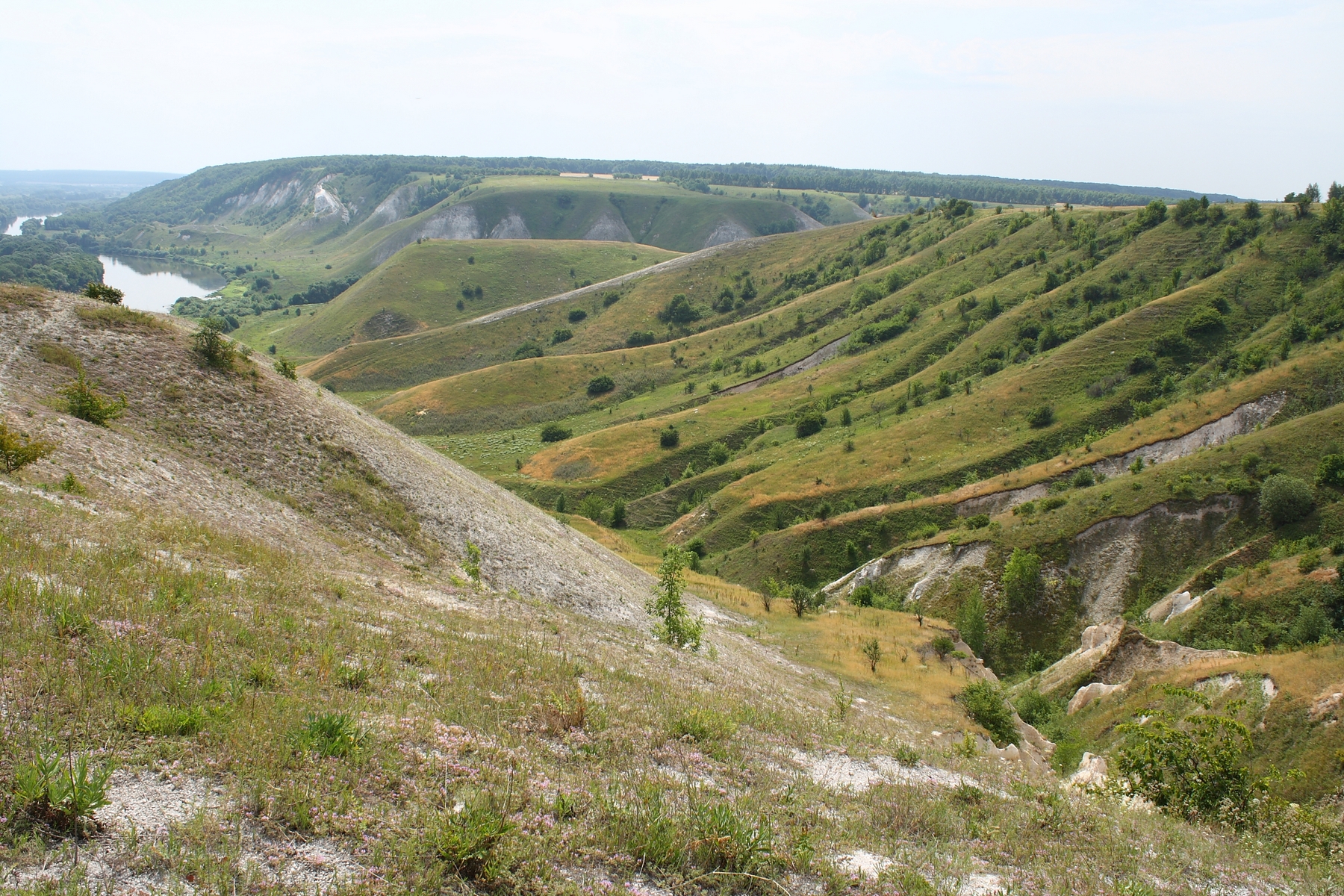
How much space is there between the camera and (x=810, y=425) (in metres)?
86.2

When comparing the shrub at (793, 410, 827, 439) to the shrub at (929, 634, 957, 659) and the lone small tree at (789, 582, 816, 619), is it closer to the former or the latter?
the lone small tree at (789, 582, 816, 619)

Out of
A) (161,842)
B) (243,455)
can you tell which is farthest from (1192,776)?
(243,455)

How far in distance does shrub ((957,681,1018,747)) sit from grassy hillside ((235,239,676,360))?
504 feet

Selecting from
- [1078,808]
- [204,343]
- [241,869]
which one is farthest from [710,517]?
[241,869]

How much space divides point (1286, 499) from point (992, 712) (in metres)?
29.8

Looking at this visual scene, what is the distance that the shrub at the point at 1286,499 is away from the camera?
4091 centimetres

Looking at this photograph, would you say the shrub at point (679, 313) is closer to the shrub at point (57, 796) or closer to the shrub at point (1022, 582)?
the shrub at point (1022, 582)

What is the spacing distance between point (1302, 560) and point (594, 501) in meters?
59.3

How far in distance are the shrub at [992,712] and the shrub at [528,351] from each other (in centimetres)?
12285

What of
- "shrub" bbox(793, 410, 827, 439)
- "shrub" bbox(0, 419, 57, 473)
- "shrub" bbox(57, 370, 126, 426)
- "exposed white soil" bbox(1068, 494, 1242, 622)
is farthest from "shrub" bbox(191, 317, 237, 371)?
"shrub" bbox(793, 410, 827, 439)

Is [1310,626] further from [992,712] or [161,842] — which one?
[161,842]

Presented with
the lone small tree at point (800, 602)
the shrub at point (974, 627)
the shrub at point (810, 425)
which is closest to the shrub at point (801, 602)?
the lone small tree at point (800, 602)

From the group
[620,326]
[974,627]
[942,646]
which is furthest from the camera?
[620,326]

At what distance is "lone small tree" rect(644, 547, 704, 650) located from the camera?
88.9 feet
